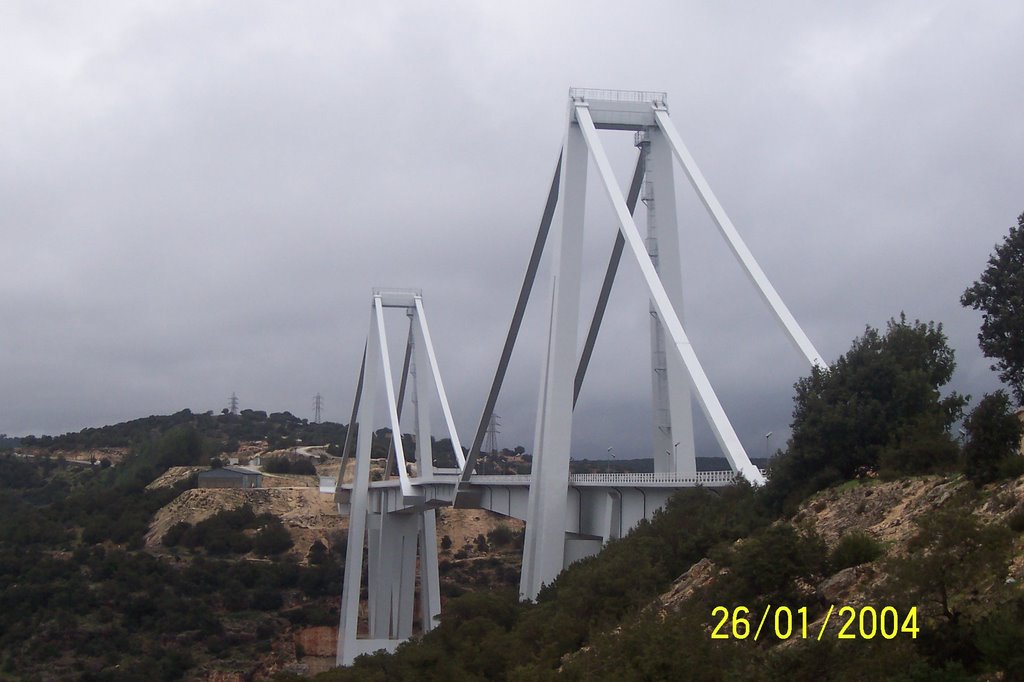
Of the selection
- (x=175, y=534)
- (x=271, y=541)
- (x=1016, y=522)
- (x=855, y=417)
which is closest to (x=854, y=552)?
(x=1016, y=522)

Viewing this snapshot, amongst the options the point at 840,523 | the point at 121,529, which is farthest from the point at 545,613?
the point at 121,529

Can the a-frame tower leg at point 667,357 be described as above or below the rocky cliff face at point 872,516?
above

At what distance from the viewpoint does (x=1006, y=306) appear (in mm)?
21891

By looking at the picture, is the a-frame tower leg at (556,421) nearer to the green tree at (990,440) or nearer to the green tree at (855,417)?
the green tree at (855,417)

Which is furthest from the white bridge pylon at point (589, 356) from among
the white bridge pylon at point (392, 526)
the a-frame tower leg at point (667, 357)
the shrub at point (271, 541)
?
the shrub at point (271, 541)

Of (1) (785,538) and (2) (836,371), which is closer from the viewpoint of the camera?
(1) (785,538)

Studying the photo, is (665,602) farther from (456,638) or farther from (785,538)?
(456,638)

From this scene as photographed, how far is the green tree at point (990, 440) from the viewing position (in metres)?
15.2

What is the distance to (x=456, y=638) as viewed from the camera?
27.2m

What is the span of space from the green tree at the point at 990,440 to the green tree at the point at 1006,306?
6104mm

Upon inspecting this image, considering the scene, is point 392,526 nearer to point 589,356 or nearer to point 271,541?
point 271,541

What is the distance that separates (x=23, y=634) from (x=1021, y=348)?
4966 centimetres
